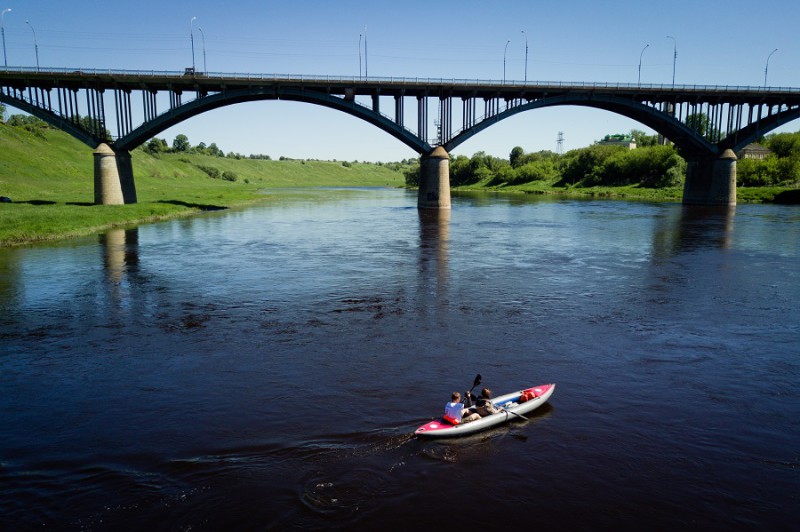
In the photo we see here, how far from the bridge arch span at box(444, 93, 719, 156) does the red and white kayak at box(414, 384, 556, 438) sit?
54.8 m

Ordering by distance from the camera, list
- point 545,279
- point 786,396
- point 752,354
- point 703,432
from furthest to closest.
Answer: point 545,279 < point 752,354 < point 786,396 < point 703,432

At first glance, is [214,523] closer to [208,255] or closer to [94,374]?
[94,374]

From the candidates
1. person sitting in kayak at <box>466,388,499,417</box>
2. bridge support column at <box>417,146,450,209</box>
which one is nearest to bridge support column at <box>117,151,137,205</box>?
bridge support column at <box>417,146,450,209</box>

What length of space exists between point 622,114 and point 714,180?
1559cm

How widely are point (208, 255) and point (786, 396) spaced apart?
28.3m

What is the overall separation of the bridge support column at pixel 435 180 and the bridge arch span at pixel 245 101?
2304 mm

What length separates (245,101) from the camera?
60156 millimetres

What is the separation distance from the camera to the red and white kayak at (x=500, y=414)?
10688mm

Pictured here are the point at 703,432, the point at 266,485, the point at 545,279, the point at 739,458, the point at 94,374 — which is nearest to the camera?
the point at 266,485

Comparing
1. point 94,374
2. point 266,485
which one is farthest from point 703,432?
point 94,374

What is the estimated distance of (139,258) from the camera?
1227 inches

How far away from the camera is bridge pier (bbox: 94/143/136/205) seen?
55594 mm

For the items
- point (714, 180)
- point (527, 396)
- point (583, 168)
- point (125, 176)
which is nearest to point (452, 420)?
point (527, 396)

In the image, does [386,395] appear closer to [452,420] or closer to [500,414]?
[452,420]
